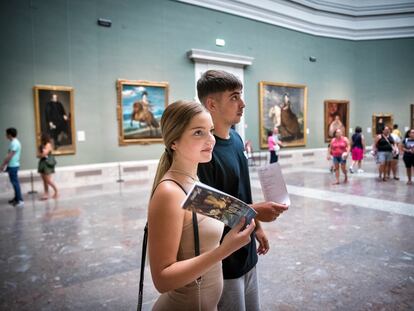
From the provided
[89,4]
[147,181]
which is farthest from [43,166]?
[89,4]

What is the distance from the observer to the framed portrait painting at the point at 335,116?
1831 centimetres

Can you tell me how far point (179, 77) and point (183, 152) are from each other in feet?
39.8

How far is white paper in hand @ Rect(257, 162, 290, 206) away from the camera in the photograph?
5.94 ft

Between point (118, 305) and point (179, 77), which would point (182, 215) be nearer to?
point (118, 305)

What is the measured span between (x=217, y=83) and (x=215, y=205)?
0.88 meters

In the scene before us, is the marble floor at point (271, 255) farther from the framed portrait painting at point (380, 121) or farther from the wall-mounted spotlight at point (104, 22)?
the framed portrait painting at point (380, 121)

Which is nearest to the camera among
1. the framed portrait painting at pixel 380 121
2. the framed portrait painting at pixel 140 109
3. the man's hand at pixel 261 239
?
the man's hand at pixel 261 239

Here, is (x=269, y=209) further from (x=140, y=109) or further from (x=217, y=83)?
(x=140, y=109)

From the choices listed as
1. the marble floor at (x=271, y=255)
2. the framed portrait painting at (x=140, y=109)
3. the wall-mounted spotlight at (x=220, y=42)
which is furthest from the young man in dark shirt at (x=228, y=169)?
the wall-mounted spotlight at (x=220, y=42)

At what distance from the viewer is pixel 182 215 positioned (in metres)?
1.22

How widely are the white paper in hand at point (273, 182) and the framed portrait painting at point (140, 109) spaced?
34.5 ft

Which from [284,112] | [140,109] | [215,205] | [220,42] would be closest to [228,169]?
[215,205]

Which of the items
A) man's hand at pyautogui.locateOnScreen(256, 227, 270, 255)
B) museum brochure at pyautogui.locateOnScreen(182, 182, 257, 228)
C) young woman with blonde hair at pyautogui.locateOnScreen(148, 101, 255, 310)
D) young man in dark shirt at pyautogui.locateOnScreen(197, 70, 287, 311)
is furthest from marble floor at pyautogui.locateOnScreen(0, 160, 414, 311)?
museum brochure at pyautogui.locateOnScreen(182, 182, 257, 228)

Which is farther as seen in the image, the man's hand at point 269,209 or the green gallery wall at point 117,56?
the green gallery wall at point 117,56
